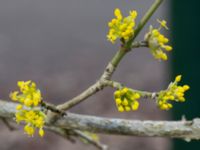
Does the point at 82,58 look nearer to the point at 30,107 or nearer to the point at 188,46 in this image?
the point at 188,46

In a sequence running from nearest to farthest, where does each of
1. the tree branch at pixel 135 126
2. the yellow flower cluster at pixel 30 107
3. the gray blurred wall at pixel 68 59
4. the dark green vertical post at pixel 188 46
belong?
the yellow flower cluster at pixel 30 107 < the tree branch at pixel 135 126 < the dark green vertical post at pixel 188 46 < the gray blurred wall at pixel 68 59

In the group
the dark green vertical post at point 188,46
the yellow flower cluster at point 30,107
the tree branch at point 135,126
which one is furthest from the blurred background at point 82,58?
the yellow flower cluster at point 30,107

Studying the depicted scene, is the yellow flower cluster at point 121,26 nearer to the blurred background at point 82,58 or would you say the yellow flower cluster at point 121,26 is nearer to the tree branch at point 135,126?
the tree branch at point 135,126

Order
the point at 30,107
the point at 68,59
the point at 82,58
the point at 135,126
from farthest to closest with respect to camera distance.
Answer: the point at 82,58
the point at 68,59
the point at 135,126
the point at 30,107

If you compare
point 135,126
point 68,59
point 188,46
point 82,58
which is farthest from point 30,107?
point 82,58

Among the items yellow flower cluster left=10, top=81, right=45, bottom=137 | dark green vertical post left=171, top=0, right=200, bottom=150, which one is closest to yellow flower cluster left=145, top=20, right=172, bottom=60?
yellow flower cluster left=10, top=81, right=45, bottom=137
